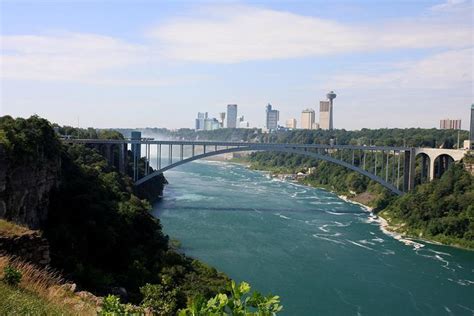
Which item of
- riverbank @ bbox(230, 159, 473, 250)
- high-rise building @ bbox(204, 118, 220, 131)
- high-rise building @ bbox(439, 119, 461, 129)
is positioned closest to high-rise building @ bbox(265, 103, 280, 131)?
high-rise building @ bbox(204, 118, 220, 131)

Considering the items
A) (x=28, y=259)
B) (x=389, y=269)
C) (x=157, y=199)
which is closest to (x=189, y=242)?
(x=389, y=269)

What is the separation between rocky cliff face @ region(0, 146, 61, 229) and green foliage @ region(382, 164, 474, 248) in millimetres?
10477

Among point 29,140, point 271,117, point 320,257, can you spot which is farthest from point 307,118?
point 29,140

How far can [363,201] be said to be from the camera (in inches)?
841

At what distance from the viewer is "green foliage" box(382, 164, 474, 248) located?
47.6ft

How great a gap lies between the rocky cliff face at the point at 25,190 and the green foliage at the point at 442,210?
34.4ft

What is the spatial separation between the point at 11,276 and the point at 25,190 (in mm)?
6274

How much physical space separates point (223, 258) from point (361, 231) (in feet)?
18.1

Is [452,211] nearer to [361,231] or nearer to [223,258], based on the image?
[361,231]

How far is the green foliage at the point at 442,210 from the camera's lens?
1451 centimetres

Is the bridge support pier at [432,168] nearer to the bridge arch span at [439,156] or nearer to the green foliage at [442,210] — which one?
the bridge arch span at [439,156]

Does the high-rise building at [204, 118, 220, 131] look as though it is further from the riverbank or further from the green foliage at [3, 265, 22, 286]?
the green foliage at [3, 265, 22, 286]

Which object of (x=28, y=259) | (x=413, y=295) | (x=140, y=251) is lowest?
(x=413, y=295)

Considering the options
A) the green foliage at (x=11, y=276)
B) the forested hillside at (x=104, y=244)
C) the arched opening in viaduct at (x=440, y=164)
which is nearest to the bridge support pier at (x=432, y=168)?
the arched opening in viaduct at (x=440, y=164)
